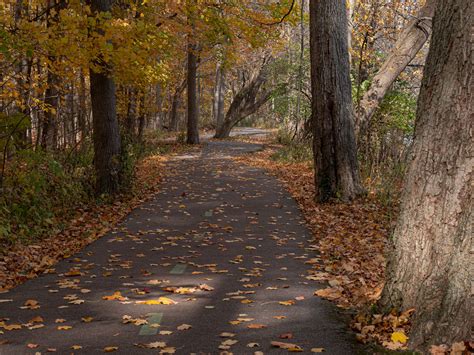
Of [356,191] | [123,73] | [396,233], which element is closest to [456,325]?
[396,233]

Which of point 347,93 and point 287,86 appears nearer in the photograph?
point 347,93

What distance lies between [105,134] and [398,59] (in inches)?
336

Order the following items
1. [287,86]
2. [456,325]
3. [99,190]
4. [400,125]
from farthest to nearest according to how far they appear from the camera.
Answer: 1. [287,86]
2. [400,125]
3. [99,190]
4. [456,325]

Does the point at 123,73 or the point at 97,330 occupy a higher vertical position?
the point at 123,73

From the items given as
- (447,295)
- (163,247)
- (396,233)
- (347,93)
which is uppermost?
(347,93)

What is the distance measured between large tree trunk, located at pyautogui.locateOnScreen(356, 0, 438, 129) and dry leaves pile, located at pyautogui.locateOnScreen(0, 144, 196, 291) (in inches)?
259

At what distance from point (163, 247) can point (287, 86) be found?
20.1 m

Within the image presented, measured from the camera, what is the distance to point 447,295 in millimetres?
4484

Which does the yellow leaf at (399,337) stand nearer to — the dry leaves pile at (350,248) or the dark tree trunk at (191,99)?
the dry leaves pile at (350,248)

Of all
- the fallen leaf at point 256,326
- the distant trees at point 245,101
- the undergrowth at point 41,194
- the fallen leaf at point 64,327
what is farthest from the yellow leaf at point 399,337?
the distant trees at point 245,101

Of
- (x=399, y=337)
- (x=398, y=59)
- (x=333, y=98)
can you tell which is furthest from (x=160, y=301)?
(x=398, y=59)

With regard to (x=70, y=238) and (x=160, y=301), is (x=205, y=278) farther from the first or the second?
(x=70, y=238)

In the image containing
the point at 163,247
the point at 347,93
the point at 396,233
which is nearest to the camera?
the point at 396,233

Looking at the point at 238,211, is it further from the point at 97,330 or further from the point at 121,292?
the point at 97,330
